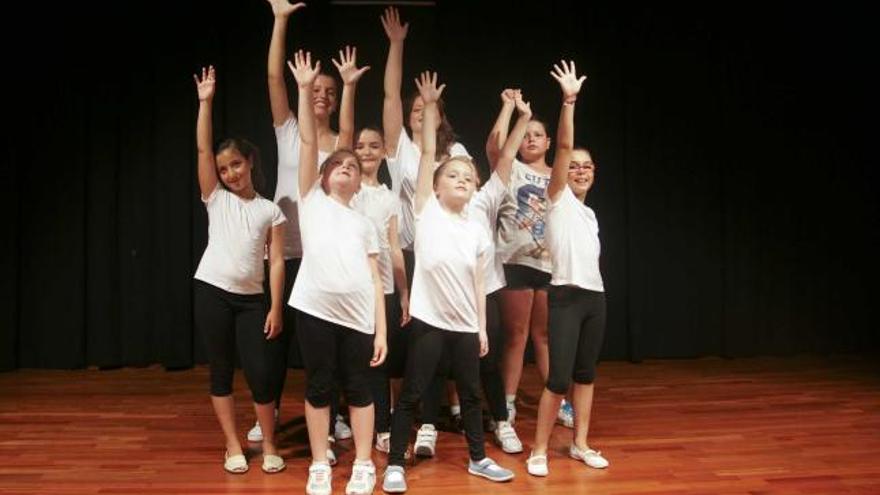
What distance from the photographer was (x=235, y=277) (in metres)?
2.66

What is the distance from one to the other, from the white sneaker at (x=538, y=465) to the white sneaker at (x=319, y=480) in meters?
0.71

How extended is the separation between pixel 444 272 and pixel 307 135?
66cm

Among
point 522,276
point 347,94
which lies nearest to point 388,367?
point 522,276

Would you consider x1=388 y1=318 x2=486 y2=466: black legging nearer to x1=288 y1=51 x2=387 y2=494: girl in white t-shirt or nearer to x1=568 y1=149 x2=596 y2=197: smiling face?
x1=288 y1=51 x2=387 y2=494: girl in white t-shirt

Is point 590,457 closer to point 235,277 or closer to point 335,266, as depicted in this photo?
Answer: point 335,266

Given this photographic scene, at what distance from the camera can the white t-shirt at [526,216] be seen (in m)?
3.24

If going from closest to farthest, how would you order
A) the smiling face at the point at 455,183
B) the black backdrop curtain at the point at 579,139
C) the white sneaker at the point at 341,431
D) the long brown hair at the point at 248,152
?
the smiling face at the point at 455,183 → the long brown hair at the point at 248,152 → the white sneaker at the point at 341,431 → the black backdrop curtain at the point at 579,139

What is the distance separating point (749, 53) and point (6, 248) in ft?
15.6

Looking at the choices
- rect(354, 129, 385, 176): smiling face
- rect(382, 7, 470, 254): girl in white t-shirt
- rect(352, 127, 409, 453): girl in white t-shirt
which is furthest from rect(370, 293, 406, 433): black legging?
rect(354, 129, 385, 176): smiling face

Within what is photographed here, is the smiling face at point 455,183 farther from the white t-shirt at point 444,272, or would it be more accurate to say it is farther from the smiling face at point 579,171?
the smiling face at point 579,171

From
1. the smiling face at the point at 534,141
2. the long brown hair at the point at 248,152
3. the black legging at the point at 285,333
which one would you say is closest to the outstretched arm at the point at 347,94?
the long brown hair at the point at 248,152

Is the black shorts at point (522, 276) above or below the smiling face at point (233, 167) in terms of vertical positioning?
below

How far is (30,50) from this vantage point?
443 centimetres

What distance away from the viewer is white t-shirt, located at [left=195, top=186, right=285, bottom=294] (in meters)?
2.65
